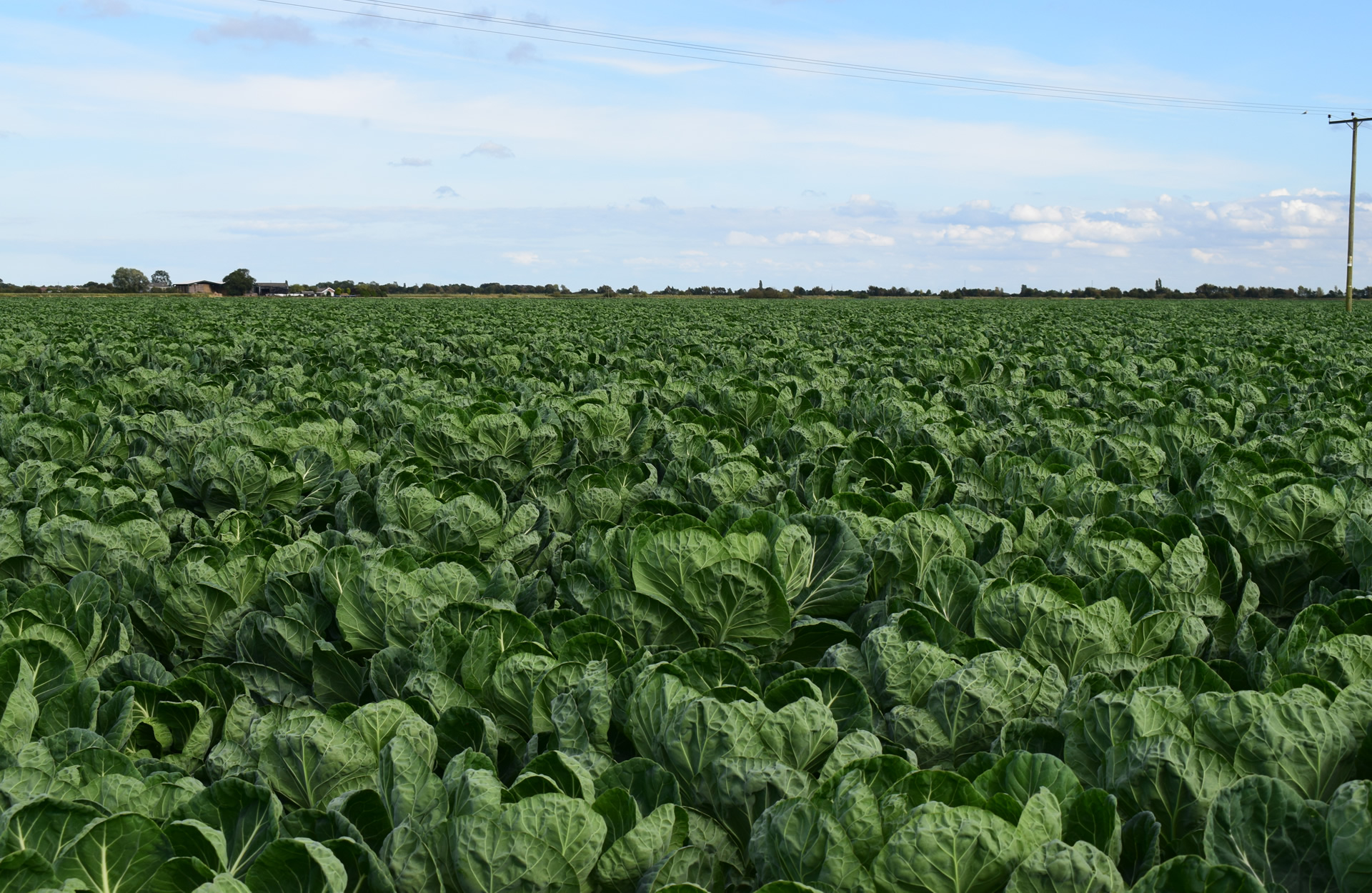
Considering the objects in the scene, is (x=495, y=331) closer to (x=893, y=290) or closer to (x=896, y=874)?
(x=896, y=874)

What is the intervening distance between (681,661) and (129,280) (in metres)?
138

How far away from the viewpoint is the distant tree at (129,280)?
4601 inches

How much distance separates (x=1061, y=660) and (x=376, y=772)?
149 cm

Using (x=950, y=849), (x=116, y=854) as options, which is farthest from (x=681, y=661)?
(x=116, y=854)

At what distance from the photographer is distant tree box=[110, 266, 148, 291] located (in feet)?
383

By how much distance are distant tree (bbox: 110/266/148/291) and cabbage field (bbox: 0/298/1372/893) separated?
125 meters

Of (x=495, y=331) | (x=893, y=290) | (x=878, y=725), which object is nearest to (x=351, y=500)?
(x=878, y=725)

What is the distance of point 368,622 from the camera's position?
2.58m

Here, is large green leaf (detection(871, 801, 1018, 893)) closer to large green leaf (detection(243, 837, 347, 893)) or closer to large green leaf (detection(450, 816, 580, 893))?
large green leaf (detection(450, 816, 580, 893))

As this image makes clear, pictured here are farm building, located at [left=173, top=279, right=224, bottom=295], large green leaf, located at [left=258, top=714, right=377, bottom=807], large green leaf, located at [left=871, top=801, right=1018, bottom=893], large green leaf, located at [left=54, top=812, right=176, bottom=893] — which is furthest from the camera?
farm building, located at [left=173, top=279, right=224, bottom=295]

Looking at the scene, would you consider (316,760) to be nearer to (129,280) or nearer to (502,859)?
(502,859)

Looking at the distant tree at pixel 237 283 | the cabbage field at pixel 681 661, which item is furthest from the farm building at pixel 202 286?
the cabbage field at pixel 681 661

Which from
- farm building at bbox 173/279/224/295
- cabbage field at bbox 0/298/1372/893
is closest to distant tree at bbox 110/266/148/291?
farm building at bbox 173/279/224/295

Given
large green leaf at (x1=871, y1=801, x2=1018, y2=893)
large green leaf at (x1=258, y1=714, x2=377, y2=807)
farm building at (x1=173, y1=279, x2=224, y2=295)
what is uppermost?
farm building at (x1=173, y1=279, x2=224, y2=295)
